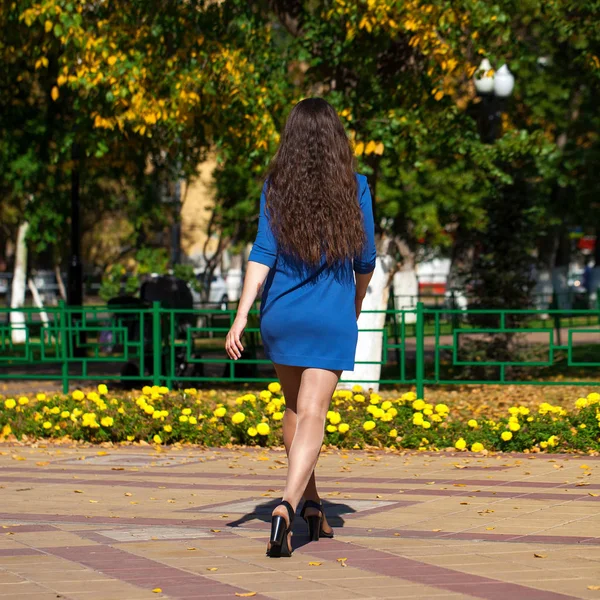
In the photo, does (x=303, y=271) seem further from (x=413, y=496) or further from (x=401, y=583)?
(x=413, y=496)

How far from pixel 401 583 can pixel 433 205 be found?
98.9 feet

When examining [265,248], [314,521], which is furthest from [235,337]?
[314,521]

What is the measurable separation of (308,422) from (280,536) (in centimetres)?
52

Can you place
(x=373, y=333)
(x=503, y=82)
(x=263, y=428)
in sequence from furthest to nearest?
(x=503, y=82)
(x=373, y=333)
(x=263, y=428)

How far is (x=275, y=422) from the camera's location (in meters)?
10.3

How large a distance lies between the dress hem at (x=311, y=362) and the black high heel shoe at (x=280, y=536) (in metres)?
0.61

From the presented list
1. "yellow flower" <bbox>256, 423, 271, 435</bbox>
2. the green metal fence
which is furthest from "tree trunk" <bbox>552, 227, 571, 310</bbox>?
"yellow flower" <bbox>256, 423, 271, 435</bbox>

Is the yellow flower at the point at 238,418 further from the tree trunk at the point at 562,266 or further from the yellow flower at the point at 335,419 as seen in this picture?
the tree trunk at the point at 562,266

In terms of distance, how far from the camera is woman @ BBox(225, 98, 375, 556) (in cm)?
571

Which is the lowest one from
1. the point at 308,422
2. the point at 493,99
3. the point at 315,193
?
the point at 308,422

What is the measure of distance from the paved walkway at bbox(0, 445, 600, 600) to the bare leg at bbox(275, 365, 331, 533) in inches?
9.8

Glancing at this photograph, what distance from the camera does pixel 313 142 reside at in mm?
5758

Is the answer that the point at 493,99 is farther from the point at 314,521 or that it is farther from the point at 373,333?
the point at 314,521

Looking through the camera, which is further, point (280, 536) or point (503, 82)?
point (503, 82)
